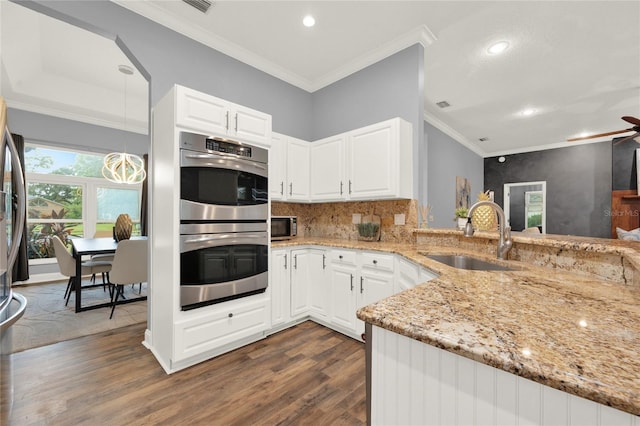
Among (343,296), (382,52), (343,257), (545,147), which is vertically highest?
(382,52)

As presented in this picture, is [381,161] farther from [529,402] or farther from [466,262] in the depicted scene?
[529,402]

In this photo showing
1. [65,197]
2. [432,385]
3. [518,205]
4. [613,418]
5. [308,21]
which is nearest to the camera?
[613,418]

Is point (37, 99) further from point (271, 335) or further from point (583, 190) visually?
point (583, 190)

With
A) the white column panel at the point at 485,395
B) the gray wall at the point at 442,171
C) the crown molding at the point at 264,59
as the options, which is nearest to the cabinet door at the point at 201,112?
the crown molding at the point at 264,59

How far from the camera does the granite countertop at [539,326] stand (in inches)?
18.8

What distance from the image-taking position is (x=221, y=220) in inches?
88.3

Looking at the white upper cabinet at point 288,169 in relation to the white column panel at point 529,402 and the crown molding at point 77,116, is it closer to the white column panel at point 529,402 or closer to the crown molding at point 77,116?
the white column panel at point 529,402

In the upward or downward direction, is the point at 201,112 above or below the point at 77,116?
below

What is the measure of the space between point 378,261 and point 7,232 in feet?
7.63

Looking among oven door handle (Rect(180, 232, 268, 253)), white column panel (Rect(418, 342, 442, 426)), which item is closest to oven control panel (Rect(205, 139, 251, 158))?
oven door handle (Rect(180, 232, 268, 253))

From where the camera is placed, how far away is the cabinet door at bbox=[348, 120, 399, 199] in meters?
2.66

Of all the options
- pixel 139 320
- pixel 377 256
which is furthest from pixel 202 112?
pixel 139 320

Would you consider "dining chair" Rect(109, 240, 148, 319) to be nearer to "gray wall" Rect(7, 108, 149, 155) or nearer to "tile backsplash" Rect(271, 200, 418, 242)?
"tile backsplash" Rect(271, 200, 418, 242)

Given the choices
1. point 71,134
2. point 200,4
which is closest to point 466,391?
point 200,4
